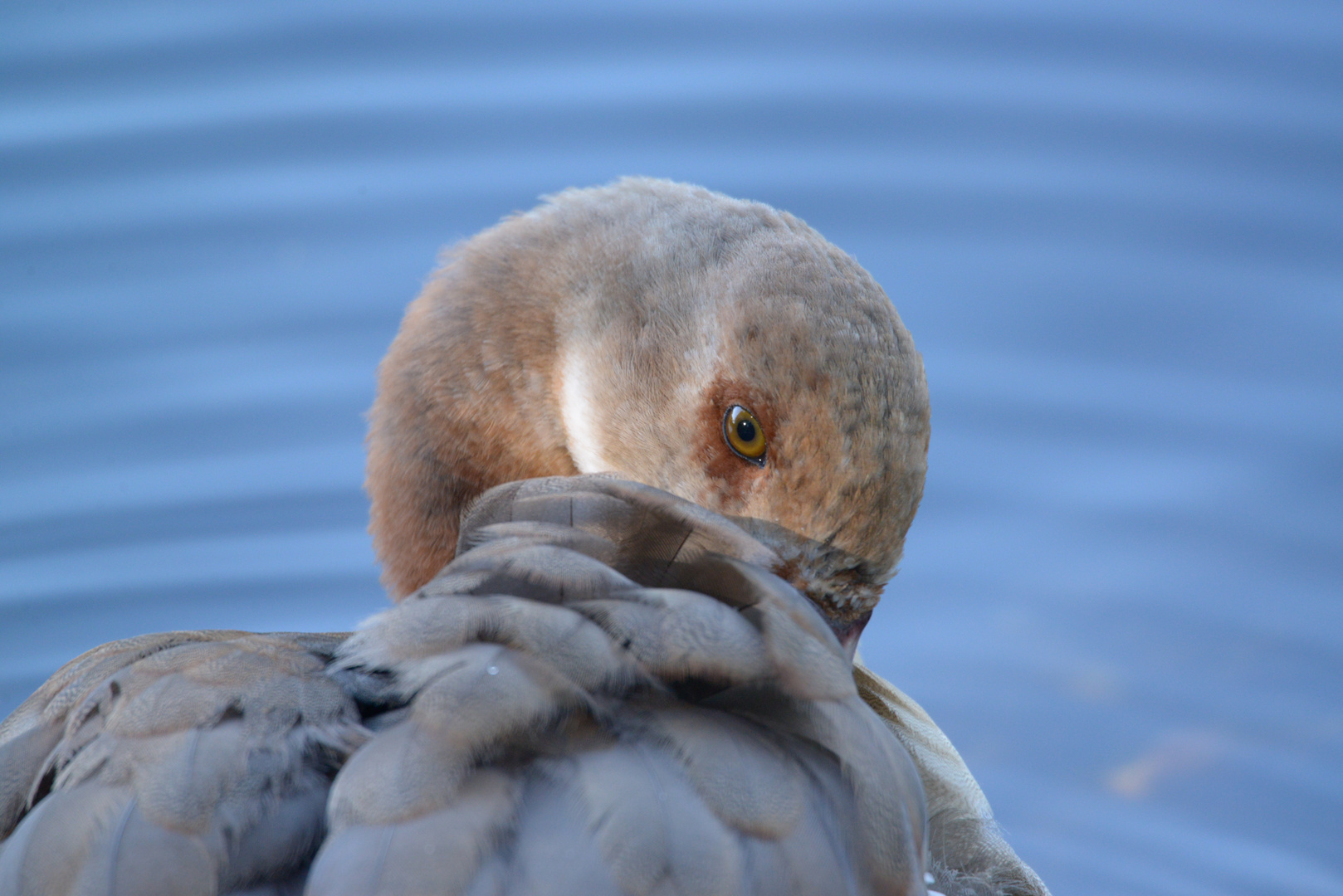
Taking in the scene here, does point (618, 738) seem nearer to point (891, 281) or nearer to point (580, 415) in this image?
point (580, 415)

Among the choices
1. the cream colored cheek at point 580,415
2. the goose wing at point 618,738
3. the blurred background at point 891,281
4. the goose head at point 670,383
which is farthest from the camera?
the blurred background at point 891,281

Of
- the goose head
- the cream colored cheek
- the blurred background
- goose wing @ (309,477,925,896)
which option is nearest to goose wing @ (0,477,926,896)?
goose wing @ (309,477,925,896)

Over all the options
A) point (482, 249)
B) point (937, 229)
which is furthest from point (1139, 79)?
point (482, 249)

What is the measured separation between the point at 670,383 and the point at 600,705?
1028mm

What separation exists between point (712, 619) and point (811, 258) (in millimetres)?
895

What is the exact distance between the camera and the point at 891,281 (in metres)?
4.80

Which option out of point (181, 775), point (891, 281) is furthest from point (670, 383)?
point (891, 281)

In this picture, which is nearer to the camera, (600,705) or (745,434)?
(600,705)

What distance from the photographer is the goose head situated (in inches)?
93.0

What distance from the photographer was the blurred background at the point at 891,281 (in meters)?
4.05

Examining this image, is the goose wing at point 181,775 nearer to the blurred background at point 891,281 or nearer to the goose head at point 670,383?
the goose head at point 670,383

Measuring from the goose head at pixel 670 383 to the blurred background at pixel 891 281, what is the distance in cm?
152

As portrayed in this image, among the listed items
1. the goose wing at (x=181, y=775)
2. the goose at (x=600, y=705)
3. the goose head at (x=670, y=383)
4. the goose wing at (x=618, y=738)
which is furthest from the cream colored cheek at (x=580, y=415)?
the goose wing at (x=181, y=775)

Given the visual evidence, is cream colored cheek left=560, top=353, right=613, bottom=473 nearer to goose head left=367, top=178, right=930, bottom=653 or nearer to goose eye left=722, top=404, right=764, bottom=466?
goose head left=367, top=178, right=930, bottom=653
